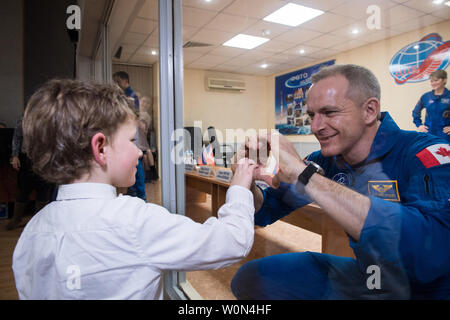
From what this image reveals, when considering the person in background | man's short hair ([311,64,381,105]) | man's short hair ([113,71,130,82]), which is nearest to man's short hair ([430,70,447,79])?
man's short hair ([311,64,381,105])

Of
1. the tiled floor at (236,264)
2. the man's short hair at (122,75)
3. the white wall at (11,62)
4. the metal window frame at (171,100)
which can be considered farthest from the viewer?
the white wall at (11,62)

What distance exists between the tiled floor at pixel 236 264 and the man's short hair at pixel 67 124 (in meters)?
0.54

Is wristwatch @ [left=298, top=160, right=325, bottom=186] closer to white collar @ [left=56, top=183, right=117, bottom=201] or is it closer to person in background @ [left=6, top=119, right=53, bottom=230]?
white collar @ [left=56, top=183, right=117, bottom=201]

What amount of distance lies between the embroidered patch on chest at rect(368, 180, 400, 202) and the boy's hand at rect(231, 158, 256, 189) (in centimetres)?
34

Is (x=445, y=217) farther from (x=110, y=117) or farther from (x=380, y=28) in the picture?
(x=110, y=117)

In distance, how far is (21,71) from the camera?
397 centimetres

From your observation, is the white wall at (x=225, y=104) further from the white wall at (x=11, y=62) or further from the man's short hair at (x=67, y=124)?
the white wall at (x=11, y=62)

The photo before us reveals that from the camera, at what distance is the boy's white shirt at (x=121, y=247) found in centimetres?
68

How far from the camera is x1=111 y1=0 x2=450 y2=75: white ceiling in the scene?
1.79ft

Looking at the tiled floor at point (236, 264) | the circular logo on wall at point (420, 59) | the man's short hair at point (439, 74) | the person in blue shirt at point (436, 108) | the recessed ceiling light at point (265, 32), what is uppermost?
the recessed ceiling light at point (265, 32)

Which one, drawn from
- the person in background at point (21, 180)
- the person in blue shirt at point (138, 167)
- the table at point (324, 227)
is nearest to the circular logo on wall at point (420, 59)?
the table at point (324, 227)
